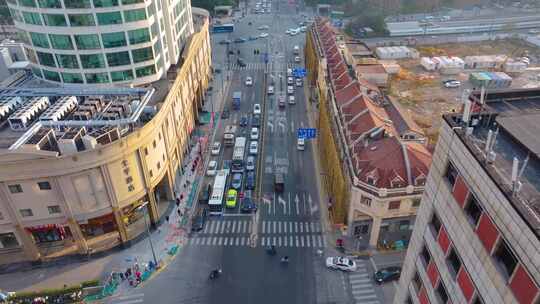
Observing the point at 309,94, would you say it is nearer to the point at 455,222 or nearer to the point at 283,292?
the point at 283,292

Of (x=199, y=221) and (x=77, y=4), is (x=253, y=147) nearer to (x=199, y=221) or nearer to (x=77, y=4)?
(x=199, y=221)

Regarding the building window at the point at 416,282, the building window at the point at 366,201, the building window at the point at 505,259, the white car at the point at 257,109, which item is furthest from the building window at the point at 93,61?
the building window at the point at 505,259

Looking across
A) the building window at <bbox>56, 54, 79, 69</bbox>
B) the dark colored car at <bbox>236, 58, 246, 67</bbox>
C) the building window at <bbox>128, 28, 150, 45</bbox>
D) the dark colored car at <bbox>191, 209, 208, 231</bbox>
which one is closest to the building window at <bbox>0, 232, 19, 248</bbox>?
the dark colored car at <bbox>191, 209, 208, 231</bbox>

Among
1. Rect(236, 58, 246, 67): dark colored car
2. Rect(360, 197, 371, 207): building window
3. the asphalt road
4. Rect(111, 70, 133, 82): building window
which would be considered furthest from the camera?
Rect(236, 58, 246, 67): dark colored car

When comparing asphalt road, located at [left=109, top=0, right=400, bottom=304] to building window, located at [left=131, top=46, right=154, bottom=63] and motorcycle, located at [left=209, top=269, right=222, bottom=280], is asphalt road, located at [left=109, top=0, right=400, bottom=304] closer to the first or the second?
motorcycle, located at [left=209, top=269, right=222, bottom=280]

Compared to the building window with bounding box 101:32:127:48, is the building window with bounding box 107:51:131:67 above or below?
below

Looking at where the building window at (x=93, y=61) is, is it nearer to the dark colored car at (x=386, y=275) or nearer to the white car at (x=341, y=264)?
the white car at (x=341, y=264)
